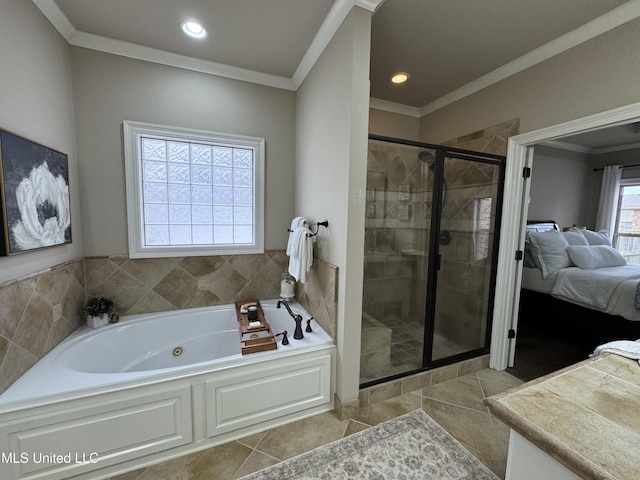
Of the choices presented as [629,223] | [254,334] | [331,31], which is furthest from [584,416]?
[629,223]

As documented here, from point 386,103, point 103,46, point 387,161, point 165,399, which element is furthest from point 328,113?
point 165,399

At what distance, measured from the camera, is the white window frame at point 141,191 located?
86.4 inches

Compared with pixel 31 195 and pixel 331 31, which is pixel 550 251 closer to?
pixel 331 31

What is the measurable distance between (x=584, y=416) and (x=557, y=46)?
8.00 feet

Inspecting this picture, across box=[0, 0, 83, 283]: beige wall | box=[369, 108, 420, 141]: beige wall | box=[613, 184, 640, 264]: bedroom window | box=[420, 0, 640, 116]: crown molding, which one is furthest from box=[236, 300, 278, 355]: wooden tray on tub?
box=[613, 184, 640, 264]: bedroom window

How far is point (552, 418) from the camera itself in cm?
74

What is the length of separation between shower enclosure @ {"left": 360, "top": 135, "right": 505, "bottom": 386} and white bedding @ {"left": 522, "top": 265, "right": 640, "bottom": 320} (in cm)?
136

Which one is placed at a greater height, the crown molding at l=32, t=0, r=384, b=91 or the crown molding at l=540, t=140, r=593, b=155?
the crown molding at l=32, t=0, r=384, b=91

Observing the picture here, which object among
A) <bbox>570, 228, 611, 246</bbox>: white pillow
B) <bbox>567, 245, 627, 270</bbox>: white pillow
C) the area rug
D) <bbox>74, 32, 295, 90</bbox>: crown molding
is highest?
<bbox>74, 32, 295, 90</bbox>: crown molding

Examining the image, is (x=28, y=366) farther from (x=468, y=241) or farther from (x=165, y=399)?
(x=468, y=241)

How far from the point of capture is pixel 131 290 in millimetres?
2281

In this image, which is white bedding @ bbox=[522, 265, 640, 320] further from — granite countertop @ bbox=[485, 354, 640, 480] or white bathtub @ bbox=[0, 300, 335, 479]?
white bathtub @ bbox=[0, 300, 335, 479]

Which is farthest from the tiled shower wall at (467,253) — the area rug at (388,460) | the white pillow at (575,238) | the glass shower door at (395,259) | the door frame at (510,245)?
the white pillow at (575,238)

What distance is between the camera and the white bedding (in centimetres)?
263
